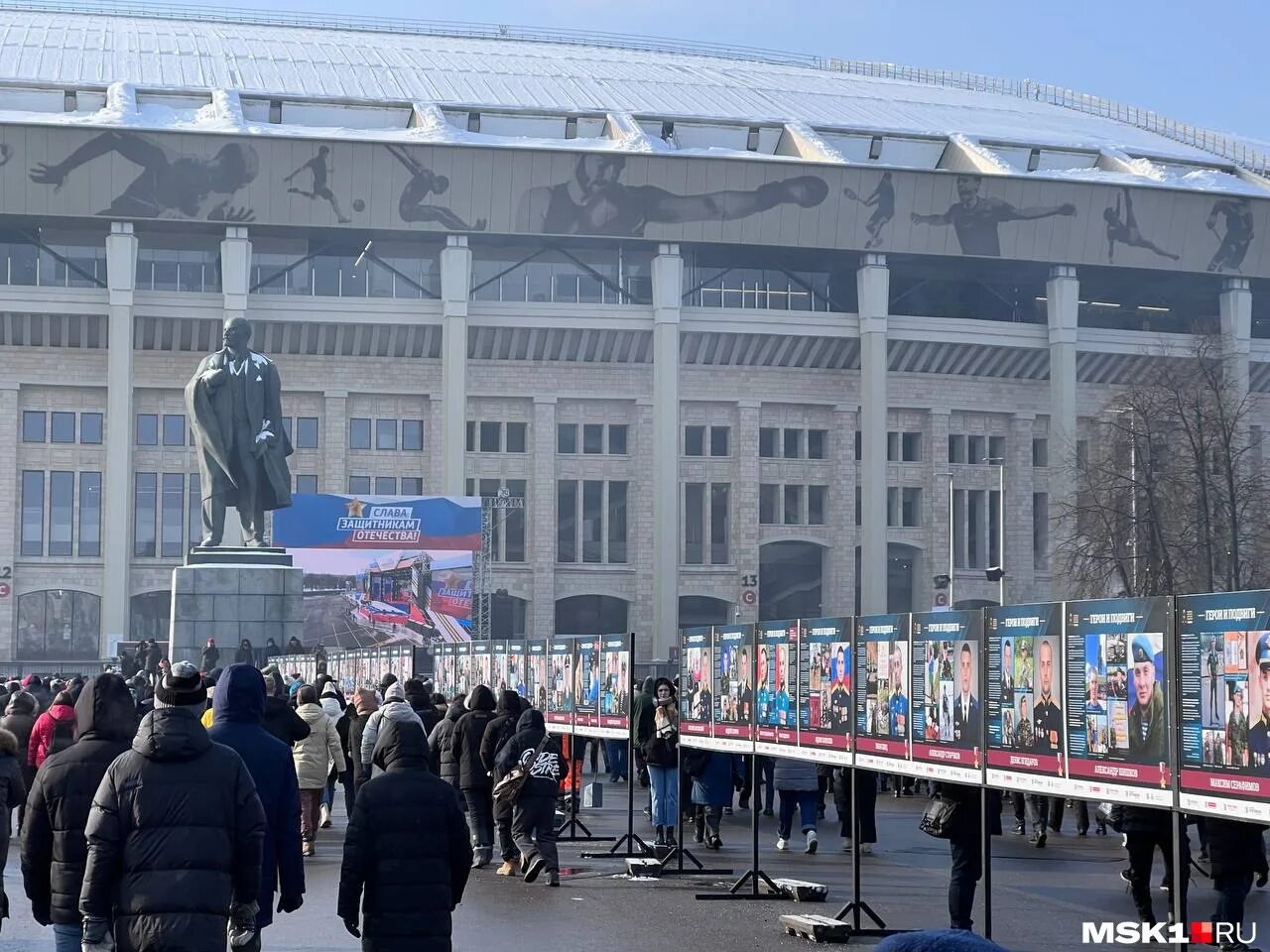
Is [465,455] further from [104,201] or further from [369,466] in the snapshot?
[104,201]

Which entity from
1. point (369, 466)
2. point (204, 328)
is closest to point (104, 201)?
point (204, 328)

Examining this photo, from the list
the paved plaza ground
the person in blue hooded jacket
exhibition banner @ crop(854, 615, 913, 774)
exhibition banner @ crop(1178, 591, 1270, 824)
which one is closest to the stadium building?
the paved plaza ground

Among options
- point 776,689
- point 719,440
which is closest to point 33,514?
point 719,440

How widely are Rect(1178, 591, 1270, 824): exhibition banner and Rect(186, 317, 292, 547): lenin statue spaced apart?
89.1 ft

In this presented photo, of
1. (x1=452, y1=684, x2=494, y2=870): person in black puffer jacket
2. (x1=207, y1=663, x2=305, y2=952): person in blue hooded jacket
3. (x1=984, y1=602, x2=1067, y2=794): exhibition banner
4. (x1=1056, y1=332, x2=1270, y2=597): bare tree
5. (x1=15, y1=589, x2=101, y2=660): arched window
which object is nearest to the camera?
(x1=207, y1=663, x2=305, y2=952): person in blue hooded jacket

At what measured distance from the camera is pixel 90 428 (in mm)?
65000

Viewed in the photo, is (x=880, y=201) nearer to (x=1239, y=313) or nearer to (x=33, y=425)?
(x=1239, y=313)

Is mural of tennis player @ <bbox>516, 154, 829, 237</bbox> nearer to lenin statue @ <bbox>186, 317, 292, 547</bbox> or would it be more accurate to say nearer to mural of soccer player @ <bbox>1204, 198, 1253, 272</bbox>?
mural of soccer player @ <bbox>1204, 198, 1253, 272</bbox>

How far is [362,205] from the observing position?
60469 millimetres

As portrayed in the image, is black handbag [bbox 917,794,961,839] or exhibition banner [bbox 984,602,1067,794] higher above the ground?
exhibition banner [bbox 984,602,1067,794]

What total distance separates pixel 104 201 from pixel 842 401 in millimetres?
25516

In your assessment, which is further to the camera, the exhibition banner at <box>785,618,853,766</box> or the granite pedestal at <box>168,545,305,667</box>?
the granite pedestal at <box>168,545,305,667</box>

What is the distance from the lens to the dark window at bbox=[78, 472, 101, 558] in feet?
210

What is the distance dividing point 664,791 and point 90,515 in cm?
5038
